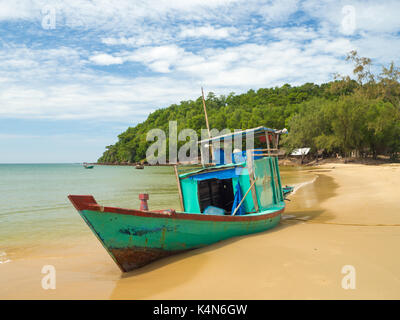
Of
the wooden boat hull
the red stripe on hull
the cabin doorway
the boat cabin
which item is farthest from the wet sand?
the cabin doorway

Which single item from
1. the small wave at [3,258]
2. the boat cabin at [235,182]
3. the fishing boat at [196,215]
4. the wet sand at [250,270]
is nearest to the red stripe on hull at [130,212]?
the fishing boat at [196,215]

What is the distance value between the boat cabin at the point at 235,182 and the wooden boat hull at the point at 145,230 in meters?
1.81

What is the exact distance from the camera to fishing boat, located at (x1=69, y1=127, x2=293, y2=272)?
227 inches

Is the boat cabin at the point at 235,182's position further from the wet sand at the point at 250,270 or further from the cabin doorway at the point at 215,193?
the wet sand at the point at 250,270

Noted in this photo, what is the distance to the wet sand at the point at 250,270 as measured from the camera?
4926mm

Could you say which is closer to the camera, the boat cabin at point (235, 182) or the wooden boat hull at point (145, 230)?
the wooden boat hull at point (145, 230)

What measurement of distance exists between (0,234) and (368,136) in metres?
52.1

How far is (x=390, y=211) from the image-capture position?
427 inches

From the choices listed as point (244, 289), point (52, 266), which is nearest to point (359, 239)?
point (244, 289)

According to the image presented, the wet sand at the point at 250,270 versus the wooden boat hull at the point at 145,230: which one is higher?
the wooden boat hull at the point at 145,230

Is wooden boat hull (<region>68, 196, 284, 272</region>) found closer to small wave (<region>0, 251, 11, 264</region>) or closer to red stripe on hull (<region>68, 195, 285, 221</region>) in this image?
red stripe on hull (<region>68, 195, 285, 221</region>)

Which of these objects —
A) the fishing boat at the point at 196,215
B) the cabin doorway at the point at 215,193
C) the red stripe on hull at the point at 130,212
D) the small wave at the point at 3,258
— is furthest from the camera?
the cabin doorway at the point at 215,193
